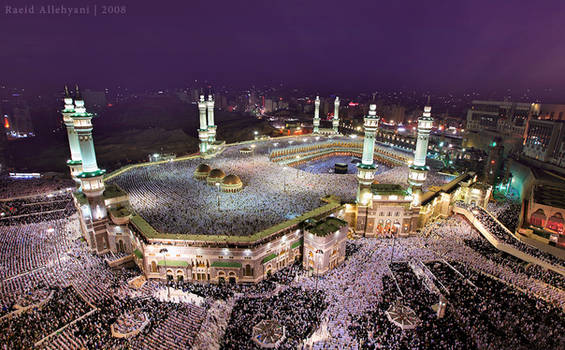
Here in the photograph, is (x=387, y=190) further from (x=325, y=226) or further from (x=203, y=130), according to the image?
(x=203, y=130)

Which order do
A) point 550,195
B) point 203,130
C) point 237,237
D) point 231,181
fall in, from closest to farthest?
point 237,237, point 231,181, point 550,195, point 203,130

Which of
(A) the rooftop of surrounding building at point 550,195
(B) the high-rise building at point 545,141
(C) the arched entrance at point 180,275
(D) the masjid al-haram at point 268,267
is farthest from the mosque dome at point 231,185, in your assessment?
(B) the high-rise building at point 545,141

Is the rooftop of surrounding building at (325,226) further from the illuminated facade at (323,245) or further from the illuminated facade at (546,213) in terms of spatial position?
the illuminated facade at (546,213)

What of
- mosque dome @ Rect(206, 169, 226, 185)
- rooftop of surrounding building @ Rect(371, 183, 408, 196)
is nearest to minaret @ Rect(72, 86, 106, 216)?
mosque dome @ Rect(206, 169, 226, 185)

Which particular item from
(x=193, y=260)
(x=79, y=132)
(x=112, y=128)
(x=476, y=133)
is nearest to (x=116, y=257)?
(x=193, y=260)

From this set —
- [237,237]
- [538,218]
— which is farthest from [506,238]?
[237,237]
